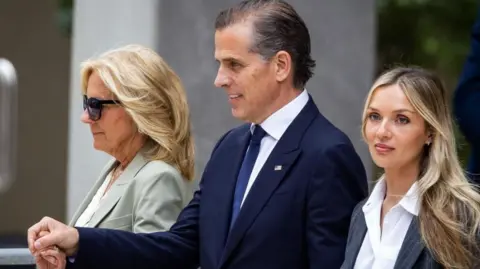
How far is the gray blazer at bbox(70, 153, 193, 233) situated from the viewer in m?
4.38

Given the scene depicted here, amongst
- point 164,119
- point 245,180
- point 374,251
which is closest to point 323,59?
point 164,119

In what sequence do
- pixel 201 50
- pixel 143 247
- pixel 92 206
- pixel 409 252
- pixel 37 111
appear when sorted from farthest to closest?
pixel 37 111 → pixel 201 50 → pixel 92 206 → pixel 143 247 → pixel 409 252

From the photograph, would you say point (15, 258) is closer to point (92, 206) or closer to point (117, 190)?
point (92, 206)

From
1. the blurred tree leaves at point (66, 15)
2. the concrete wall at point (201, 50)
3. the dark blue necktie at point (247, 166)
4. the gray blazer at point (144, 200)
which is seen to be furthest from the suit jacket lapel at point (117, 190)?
the blurred tree leaves at point (66, 15)

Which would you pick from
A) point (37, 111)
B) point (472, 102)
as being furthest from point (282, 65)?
point (37, 111)

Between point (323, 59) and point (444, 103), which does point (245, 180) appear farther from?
point (323, 59)

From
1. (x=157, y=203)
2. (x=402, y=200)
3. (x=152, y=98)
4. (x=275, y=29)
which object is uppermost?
(x=275, y=29)

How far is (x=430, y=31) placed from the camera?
9.76 metres

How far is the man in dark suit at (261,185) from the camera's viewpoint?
3.90m

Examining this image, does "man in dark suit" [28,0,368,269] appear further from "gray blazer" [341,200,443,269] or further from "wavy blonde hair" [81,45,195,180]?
"wavy blonde hair" [81,45,195,180]

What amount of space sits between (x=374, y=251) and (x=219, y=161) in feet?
2.47

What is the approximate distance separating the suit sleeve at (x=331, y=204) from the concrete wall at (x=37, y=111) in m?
9.51

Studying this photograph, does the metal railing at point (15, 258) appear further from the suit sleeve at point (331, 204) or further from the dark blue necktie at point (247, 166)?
the suit sleeve at point (331, 204)

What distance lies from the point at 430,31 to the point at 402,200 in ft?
20.4
